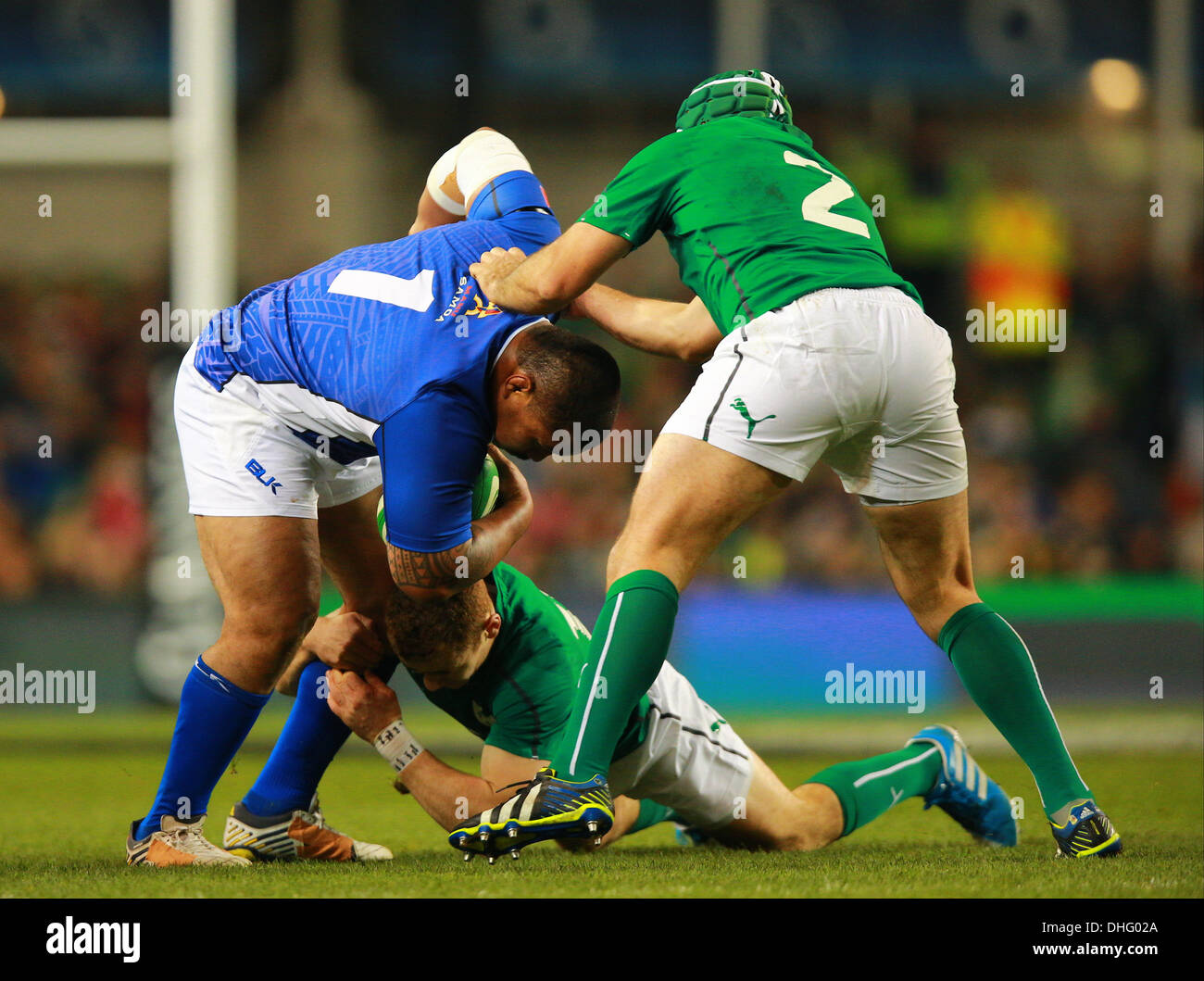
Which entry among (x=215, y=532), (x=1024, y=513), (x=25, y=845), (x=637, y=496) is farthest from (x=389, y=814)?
(x=1024, y=513)

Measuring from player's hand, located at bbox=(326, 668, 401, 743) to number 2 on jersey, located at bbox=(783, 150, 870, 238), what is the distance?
144 centimetres

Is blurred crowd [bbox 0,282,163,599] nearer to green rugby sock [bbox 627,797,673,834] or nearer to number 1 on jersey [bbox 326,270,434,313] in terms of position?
green rugby sock [bbox 627,797,673,834]

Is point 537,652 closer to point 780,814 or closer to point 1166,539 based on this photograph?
point 780,814

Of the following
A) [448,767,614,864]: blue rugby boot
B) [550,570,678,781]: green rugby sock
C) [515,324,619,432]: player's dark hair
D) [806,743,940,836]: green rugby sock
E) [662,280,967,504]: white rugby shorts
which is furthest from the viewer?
[806,743,940,836]: green rugby sock

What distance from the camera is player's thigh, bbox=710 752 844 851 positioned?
348cm

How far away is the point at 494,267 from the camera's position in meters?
3.01

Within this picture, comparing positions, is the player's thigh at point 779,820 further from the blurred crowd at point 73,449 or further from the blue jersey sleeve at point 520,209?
the blurred crowd at point 73,449

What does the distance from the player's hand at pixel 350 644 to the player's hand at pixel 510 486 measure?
17.8 inches

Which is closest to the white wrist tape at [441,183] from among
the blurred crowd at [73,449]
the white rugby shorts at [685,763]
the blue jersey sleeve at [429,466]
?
the blue jersey sleeve at [429,466]

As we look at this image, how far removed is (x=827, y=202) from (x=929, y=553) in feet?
2.66

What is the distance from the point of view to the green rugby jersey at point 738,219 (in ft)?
9.29

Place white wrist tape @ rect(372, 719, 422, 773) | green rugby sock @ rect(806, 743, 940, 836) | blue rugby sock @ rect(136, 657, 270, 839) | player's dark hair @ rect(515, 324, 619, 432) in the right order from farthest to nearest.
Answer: green rugby sock @ rect(806, 743, 940, 836)
white wrist tape @ rect(372, 719, 422, 773)
blue rugby sock @ rect(136, 657, 270, 839)
player's dark hair @ rect(515, 324, 619, 432)

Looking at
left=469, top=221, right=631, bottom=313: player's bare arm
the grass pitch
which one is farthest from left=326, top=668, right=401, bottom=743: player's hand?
left=469, top=221, right=631, bottom=313: player's bare arm

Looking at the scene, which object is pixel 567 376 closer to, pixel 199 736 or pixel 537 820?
pixel 537 820
